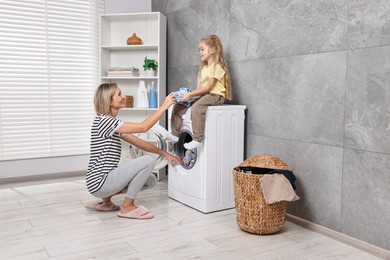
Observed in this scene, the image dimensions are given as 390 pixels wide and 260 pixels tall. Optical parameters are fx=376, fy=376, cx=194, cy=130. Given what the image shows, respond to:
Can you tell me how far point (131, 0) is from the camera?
4383mm

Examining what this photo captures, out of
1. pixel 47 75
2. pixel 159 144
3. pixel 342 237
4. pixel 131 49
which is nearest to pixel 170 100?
pixel 159 144

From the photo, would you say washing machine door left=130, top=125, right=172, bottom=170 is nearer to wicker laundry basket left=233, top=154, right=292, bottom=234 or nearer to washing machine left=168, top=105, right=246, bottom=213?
washing machine left=168, top=105, right=246, bottom=213

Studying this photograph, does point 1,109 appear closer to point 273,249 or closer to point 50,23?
point 50,23

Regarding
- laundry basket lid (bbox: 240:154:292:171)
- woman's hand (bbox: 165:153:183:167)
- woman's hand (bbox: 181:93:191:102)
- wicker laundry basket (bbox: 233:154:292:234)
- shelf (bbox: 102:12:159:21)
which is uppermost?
shelf (bbox: 102:12:159:21)

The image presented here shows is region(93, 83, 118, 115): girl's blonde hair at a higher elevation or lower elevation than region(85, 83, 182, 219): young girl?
higher

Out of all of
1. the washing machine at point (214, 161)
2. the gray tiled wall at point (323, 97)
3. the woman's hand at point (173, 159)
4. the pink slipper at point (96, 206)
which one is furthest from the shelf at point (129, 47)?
the pink slipper at point (96, 206)

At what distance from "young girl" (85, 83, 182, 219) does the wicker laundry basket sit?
0.69 metres

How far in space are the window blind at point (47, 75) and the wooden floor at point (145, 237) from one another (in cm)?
103

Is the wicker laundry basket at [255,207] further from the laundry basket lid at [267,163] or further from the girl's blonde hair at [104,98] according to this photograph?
the girl's blonde hair at [104,98]

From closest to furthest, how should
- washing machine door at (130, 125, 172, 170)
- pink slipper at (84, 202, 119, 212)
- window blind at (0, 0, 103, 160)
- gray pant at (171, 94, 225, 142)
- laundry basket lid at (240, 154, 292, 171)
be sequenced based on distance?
laundry basket lid at (240, 154, 292, 171) < gray pant at (171, 94, 225, 142) < pink slipper at (84, 202, 119, 212) < washing machine door at (130, 125, 172, 170) < window blind at (0, 0, 103, 160)

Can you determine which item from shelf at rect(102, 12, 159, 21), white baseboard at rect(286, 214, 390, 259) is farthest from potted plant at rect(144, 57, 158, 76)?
white baseboard at rect(286, 214, 390, 259)

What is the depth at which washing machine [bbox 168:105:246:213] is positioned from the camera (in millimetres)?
2779

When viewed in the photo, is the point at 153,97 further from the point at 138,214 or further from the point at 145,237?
the point at 145,237

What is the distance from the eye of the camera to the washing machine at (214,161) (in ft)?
9.12
